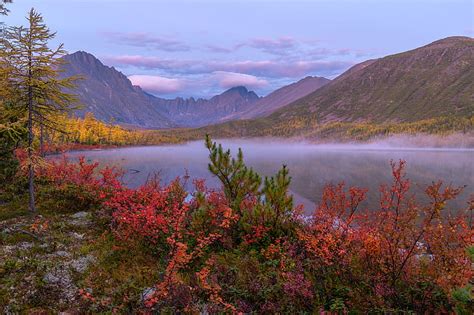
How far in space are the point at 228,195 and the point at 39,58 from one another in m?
10.6

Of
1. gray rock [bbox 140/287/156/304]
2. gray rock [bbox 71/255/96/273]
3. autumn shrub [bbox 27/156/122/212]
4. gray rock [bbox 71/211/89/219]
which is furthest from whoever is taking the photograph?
autumn shrub [bbox 27/156/122/212]

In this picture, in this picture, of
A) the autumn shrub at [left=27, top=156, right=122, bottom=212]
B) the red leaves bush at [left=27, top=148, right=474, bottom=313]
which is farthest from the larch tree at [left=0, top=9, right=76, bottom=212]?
the red leaves bush at [left=27, top=148, right=474, bottom=313]

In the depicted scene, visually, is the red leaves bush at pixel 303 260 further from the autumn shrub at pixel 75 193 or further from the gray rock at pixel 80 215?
the autumn shrub at pixel 75 193

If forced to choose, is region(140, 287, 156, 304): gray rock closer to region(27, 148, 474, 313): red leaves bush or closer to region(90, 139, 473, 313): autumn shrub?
region(90, 139, 473, 313): autumn shrub

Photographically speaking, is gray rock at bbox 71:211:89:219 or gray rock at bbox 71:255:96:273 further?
gray rock at bbox 71:211:89:219

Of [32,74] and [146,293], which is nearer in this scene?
[146,293]

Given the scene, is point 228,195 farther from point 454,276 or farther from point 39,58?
point 39,58

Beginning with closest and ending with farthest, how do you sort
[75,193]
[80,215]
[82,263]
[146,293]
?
1. [146,293]
2. [82,263]
3. [80,215]
4. [75,193]

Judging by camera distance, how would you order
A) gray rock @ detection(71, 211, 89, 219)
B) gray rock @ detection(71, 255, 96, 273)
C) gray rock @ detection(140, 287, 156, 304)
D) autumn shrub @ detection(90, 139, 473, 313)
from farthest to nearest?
gray rock @ detection(71, 211, 89, 219) → gray rock @ detection(71, 255, 96, 273) → gray rock @ detection(140, 287, 156, 304) → autumn shrub @ detection(90, 139, 473, 313)

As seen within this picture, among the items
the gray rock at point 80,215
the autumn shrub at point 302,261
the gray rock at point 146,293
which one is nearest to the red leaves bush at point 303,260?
the autumn shrub at point 302,261

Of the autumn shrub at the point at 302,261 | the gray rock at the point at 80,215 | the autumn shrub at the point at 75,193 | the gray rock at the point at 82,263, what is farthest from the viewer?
the autumn shrub at the point at 75,193

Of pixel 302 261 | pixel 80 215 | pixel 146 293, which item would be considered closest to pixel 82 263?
pixel 146 293

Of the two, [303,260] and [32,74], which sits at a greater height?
[32,74]

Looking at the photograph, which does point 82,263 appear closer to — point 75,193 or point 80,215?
point 80,215
